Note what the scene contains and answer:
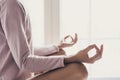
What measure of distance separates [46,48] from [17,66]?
12.1 inches

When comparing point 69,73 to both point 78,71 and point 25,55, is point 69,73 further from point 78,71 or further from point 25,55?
point 25,55

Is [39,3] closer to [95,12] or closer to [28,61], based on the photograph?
[95,12]

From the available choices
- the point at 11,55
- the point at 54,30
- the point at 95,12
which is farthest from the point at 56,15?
the point at 11,55

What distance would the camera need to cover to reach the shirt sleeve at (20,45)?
0.89 m

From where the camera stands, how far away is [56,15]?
1.55 m

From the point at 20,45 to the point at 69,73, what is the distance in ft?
0.60

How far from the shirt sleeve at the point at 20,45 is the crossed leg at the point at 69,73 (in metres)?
0.02

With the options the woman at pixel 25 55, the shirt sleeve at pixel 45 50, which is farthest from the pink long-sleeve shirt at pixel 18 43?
the shirt sleeve at pixel 45 50

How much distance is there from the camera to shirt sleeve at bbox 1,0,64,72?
888mm

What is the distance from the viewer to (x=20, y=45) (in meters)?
0.89

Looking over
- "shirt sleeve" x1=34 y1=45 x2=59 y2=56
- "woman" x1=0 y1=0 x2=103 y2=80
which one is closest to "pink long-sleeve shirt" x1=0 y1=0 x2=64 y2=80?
"woman" x1=0 y1=0 x2=103 y2=80

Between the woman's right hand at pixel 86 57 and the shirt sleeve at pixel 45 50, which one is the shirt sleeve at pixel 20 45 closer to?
the woman's right hand at pixel 86 57

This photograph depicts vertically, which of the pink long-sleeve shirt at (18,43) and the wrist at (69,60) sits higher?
the pink long-sleeve shirt at (18,43)

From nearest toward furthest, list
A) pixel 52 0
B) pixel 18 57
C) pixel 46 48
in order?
pixel 18 57 < pixel 46 48 < pixel 52 0
